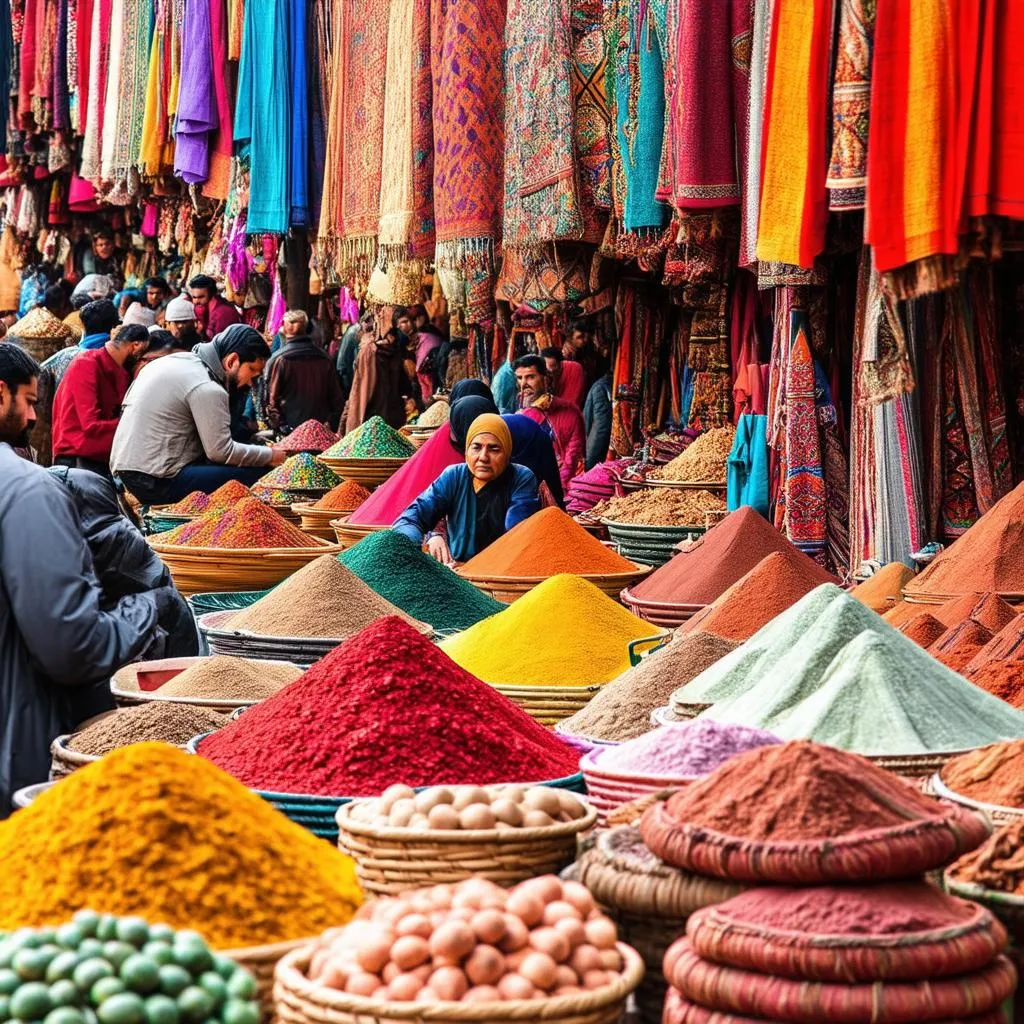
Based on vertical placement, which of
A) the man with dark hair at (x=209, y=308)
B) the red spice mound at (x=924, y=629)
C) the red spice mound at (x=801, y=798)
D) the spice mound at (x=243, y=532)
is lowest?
the spice mound at (x=243, y=532)

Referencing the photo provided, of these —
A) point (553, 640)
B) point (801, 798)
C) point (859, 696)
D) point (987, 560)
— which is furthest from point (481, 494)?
point (801, 798)

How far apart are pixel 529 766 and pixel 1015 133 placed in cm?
184

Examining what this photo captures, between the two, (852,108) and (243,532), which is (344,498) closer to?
(243,532)

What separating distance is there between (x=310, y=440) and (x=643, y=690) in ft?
12.7

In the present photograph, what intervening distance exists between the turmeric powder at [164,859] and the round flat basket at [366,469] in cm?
344

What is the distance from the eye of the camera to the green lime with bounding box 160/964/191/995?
108 cm

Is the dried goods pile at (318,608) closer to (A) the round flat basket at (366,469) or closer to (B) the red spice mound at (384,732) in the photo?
(B) the red spice mound at (384,732)

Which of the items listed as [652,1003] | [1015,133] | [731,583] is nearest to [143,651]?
[731,583]

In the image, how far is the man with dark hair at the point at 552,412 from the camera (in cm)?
593

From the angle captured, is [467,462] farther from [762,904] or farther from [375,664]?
[762,904]

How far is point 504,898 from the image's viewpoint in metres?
1.15

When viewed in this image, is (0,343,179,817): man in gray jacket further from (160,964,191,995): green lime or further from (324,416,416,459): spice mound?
(324,416,416,459): spice mound

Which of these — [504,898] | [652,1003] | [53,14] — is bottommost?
[652,1003]

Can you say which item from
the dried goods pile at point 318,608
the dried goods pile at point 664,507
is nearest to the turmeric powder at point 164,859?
the dried goods pile at point 318,608
